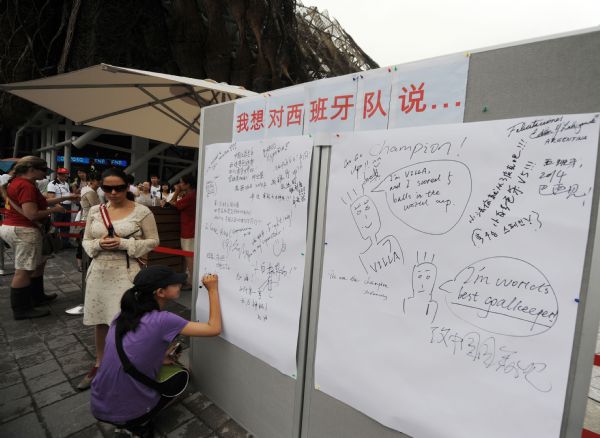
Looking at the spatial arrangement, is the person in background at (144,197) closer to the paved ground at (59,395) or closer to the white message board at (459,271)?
the paved ground at (59,395)

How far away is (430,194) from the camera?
55.9 inches

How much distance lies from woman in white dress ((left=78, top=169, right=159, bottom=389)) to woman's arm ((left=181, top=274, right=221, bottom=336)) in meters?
0.76

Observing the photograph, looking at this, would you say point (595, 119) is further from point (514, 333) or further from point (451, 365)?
point (451, 365)

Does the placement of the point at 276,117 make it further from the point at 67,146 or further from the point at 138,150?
the point at 67,146

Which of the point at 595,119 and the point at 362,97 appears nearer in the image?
the point at 595,119

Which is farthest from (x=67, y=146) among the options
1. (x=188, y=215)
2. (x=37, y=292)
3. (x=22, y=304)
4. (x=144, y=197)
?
(x=22, y=304)

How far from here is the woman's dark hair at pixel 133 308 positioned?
2074 millimetres

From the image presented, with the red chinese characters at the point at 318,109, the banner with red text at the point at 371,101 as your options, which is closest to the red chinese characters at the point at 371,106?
the banner with red text at the point at 371,101

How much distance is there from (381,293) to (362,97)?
104 centimetres

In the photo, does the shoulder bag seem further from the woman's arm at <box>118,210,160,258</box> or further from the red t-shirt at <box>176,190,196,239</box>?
the red t-shirt at <box>176,190,196,239</box>

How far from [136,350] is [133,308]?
10.7 inches

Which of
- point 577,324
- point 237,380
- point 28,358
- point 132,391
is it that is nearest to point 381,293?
point 577,324

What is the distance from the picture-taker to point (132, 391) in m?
2.09

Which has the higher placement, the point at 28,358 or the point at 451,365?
the point at 451,365
